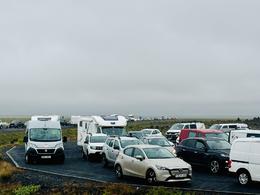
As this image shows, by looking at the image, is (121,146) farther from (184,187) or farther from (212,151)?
(184,187)

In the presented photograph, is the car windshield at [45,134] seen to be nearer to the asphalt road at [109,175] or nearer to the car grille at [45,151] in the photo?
the car grille at [45,151]

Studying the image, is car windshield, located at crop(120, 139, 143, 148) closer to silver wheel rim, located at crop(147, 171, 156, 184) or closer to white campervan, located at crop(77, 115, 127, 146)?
silver wheel rim, located at crop(147, 171, 156, 184)

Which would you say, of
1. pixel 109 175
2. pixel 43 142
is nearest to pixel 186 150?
pixel 109 175

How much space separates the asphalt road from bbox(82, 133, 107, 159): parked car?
1.79 feet

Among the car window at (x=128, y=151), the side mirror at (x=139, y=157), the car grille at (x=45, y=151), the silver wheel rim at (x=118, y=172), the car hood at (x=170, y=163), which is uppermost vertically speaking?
the car window at (x=128, y=151)

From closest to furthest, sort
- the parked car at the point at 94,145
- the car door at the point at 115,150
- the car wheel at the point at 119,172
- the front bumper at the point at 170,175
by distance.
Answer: the front bumper at the point at 170,175 < the car wheel at the point at 119,172 < the car door at the point at 115,150 < the parked car at the point at 94,145

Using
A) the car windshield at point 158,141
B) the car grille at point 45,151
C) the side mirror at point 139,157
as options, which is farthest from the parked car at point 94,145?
the side mirror at point 139,157

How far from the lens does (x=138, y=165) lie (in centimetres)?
2059

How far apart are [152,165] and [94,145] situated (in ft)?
38.2

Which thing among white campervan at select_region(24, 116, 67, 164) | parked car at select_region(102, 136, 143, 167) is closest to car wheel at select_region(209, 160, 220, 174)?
parked car at select_region(102, 136, 143, 167)

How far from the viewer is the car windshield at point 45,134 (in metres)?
29.4

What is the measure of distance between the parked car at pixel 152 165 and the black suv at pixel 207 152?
10.9ft

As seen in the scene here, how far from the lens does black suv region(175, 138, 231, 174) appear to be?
2331cm

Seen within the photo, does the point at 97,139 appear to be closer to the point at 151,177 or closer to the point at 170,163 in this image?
the point at 151,177
